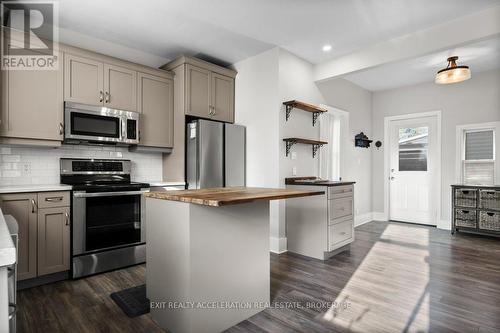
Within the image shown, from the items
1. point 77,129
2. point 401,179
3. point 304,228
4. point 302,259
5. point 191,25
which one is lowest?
point 302,259

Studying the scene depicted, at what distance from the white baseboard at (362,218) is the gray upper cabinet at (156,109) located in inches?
144

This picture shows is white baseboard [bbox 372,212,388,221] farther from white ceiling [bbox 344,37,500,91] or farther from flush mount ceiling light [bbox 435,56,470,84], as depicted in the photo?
flush mount ceiling light [bbox 435,56,470,84]

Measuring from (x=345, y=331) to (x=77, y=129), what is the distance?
3.11 meters

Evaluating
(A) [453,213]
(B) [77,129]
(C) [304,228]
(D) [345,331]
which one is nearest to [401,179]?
(A) [453,213]

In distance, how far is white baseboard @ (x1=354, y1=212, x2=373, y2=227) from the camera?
5.35m

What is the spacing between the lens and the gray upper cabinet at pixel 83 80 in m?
2.99

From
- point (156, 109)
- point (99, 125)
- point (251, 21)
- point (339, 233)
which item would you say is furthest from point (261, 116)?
point (99, 125)

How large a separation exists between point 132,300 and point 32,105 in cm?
211

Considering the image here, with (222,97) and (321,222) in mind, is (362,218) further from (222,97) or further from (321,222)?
(222,97)

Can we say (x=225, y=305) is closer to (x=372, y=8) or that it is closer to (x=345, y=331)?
(x=345, y=331)

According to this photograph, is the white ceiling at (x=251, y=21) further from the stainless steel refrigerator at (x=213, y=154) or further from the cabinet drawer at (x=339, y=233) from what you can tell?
the cabinet drawer at (x=339, y=233)

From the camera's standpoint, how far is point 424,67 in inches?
178

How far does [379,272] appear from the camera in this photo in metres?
2.95

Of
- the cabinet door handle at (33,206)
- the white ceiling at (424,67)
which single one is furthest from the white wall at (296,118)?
the cabinet door handle at (33,206)
